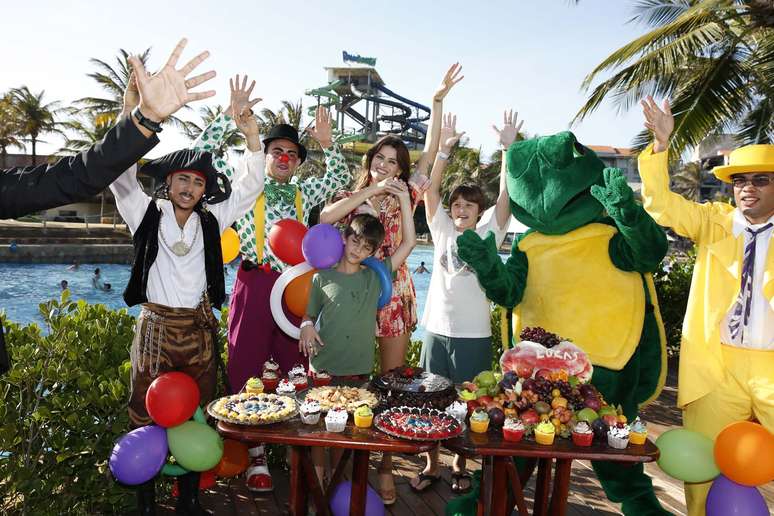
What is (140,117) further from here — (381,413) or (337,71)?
(337,71)

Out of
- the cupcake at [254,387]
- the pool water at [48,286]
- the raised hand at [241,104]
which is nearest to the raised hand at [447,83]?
the raised hand at [241,104]

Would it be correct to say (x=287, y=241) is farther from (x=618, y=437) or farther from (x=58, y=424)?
(x=618, y=437)

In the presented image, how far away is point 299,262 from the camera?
3297mm

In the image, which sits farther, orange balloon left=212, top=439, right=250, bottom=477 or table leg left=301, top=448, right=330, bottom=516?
orange balloon left=212, top=439, right=250, bottom=477

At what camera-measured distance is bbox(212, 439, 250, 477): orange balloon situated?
9.97ft

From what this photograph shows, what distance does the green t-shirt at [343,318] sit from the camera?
3.02 m

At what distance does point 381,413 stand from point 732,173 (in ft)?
6.42

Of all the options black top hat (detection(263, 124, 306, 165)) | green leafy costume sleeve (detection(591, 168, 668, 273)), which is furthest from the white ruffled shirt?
green leafy costume sleeve (detection(591, 168, 668, 273))

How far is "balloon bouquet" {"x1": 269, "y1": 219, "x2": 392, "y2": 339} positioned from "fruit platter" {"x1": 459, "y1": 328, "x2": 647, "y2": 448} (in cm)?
81

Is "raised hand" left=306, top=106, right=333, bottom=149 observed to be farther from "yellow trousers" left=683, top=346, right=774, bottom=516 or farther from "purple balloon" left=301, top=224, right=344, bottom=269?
"yellow trousers" left=683, top=346, right=774, bottom=516

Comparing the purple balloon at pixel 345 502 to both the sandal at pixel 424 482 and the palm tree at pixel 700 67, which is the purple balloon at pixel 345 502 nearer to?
the sandal at pixel 424 482

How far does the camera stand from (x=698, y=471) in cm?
251

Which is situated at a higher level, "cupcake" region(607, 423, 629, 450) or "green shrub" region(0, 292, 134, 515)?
"cupcake" region(607, 423, 629, 450)

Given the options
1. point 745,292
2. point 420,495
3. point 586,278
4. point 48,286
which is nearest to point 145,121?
point 586,278
